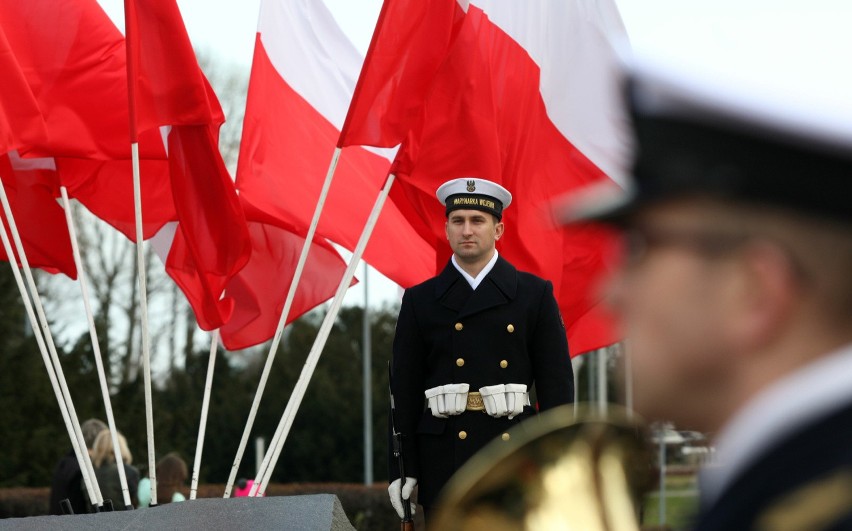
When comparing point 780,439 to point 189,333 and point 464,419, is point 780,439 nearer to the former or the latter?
point 464,419

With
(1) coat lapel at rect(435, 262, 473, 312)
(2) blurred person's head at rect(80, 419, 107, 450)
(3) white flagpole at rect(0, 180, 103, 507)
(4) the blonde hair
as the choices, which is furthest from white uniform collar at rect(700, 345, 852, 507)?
(2) blurred person's head at rect(80, 419, 107, 450)

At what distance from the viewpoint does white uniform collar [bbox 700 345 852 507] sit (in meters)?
1.18

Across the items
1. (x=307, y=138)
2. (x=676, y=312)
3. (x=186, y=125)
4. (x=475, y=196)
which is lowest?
(x=676, y=312)

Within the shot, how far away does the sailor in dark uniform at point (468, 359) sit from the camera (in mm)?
5547

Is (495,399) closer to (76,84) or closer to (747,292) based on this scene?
(76,84)

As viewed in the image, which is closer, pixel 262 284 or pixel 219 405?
pixel 262 284

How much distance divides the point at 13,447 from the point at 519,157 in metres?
15.3

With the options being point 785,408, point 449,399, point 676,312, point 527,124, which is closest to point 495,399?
point 449,399

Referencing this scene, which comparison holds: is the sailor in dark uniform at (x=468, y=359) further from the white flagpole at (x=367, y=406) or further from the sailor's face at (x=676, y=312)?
the white flagpole at (x=367, y=406)

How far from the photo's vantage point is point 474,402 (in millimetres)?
5551

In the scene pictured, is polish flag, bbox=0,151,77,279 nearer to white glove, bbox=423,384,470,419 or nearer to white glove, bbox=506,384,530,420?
white glove, bbox=423,384,470,419

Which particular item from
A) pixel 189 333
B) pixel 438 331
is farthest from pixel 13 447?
pixel 438 331

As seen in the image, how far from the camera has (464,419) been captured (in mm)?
5566

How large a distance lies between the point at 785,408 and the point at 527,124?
6.76 m
